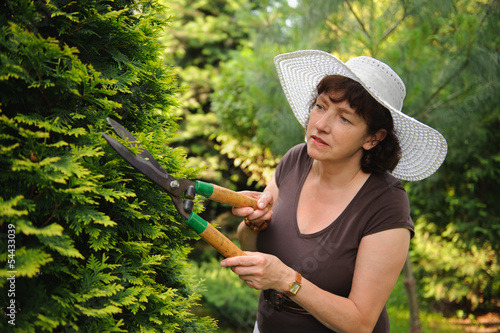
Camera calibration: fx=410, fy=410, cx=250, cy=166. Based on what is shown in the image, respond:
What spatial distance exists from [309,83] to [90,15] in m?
1.31

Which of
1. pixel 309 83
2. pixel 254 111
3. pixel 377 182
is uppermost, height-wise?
pixel 309 83

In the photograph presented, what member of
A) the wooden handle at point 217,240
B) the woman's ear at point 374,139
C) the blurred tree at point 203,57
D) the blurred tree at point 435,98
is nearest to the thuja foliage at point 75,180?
the wooden handle at point 217,240

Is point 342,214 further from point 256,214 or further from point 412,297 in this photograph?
point 412,297

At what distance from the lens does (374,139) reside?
6.71 ft

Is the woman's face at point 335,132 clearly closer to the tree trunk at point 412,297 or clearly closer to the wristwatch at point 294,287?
the wristwatch at point 294,287

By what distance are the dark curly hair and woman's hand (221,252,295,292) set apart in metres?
0.71

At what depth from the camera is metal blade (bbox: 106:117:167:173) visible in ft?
4.57

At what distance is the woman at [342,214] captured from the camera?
1.74 m

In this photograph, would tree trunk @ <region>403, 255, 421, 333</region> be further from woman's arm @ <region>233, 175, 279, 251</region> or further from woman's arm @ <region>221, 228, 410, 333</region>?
woman's arm @ <region>221, 228, 410, 333</region>

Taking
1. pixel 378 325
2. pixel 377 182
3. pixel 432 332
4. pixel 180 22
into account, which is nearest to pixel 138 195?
pixel 377 182

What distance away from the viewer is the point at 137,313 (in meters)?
1.50

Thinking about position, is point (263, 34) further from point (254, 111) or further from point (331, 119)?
point (331, 119)

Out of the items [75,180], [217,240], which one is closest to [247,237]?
[217,240]

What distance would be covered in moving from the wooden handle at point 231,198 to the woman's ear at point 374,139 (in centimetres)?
61
